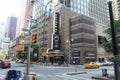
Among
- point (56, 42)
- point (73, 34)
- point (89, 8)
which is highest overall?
point (89, 8)

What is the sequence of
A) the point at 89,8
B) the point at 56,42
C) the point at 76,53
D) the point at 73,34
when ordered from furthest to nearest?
1. the point at 89,8
2. the point at 56,42
3. the point at 73,34
4. the point at 76,53

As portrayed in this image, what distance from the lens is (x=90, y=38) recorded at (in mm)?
73750

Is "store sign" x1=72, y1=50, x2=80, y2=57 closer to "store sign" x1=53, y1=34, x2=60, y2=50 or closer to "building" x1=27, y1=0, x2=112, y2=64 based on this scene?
"building" x1=27, y1=0, x2=112, y2=64

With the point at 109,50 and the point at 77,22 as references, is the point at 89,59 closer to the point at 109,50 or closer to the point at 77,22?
the point at 77,22

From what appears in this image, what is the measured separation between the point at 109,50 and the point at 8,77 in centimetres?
1114

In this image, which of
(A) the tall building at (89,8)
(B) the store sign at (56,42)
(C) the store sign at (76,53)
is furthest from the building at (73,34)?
(A) the tall building at (89,8)

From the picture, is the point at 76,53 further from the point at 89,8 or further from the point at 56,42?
the point at 89,8

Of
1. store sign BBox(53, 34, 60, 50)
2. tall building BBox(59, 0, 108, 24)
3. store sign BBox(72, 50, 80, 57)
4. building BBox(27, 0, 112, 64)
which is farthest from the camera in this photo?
tall building BBox(59, 0, 108, 24)

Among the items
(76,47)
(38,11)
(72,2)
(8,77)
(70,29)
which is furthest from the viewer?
(38,11)

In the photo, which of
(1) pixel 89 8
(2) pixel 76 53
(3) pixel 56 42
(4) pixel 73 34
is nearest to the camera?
(2) pixel 76 53

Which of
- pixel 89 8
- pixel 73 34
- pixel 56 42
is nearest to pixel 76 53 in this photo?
pixel 73 34

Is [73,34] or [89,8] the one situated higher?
[89,8]

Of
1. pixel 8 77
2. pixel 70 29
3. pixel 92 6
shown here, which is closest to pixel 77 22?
pixel 70 29

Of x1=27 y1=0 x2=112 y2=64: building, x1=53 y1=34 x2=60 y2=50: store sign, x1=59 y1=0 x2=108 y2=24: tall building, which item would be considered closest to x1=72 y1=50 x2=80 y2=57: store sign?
x1=27 y1=0 x2=112 y2=64: building
